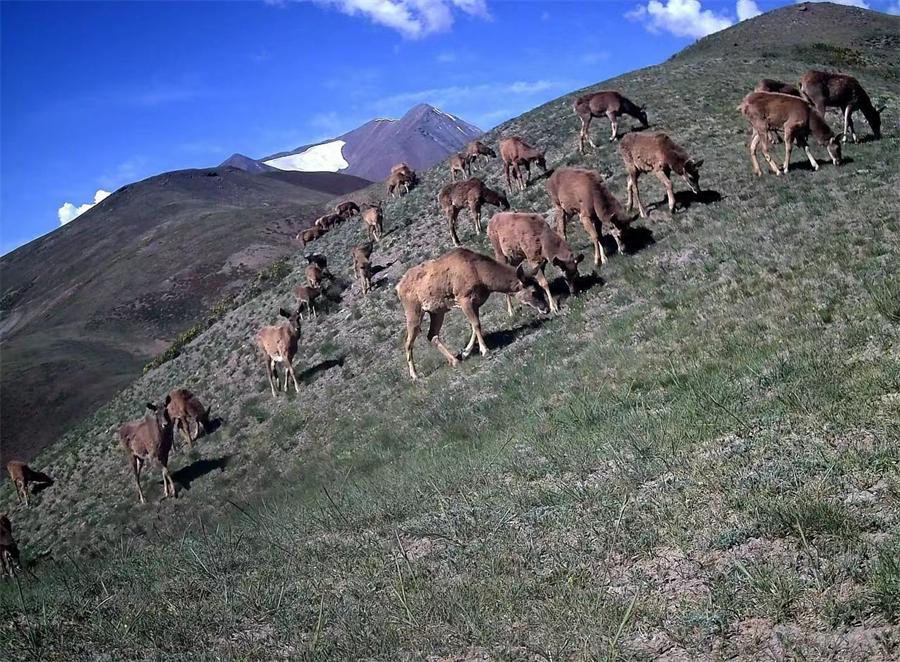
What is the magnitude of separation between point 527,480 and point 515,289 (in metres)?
9.67

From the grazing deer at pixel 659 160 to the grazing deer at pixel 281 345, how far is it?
11823 millimetres

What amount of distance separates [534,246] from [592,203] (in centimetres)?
178

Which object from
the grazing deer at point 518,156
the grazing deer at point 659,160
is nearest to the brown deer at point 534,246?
the grazing deer at point 659,160

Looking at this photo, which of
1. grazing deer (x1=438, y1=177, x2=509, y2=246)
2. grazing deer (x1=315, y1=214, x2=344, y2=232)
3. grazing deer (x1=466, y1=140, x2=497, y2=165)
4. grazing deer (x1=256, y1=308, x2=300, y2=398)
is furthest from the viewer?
grazing deer (x1=315, y1=214, x2=344, y2=232)

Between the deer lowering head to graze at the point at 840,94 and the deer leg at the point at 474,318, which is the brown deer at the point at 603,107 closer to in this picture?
the deer lowering head to graze at the point at 840,94

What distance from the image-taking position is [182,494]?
804 inches

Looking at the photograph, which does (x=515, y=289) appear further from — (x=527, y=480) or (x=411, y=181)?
(x=411, y=181)

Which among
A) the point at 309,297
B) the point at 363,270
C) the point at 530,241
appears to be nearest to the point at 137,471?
the point at 309,297

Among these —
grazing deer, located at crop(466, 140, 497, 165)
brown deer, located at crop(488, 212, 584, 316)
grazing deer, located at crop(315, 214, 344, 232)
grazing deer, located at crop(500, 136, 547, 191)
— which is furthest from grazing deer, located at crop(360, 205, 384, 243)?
brown deer, located at crop(488, 212, 584, 316)

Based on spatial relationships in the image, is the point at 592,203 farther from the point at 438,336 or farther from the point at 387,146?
the point at 387,146

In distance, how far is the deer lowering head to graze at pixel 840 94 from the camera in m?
22.3

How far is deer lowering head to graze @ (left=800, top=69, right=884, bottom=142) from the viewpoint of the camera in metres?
22.3

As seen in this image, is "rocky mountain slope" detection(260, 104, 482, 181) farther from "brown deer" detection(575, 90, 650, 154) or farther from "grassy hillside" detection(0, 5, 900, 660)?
"grassy hillside" detection(0, 5, 900, 660)

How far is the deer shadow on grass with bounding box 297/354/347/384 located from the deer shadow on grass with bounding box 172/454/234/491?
3.48m
